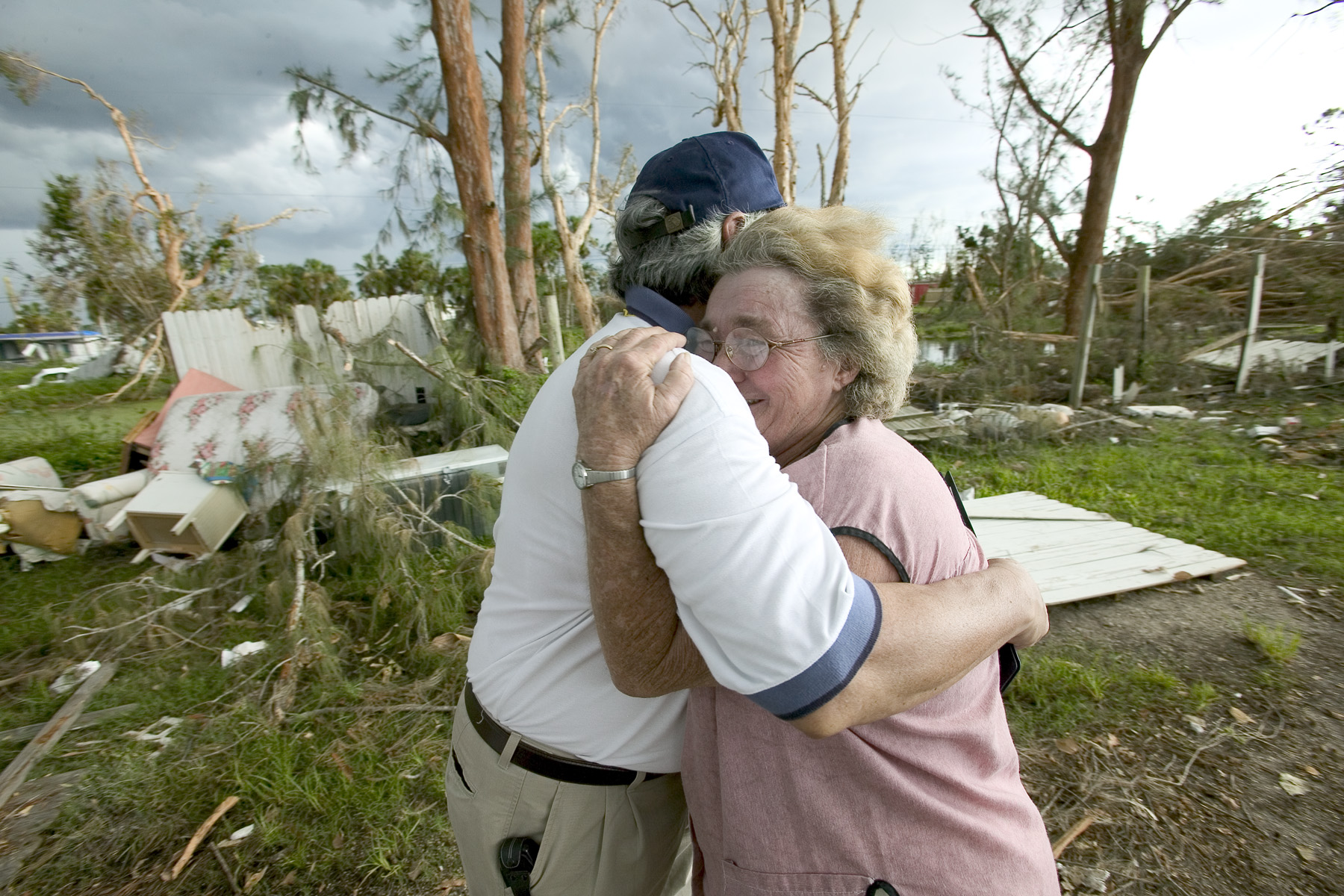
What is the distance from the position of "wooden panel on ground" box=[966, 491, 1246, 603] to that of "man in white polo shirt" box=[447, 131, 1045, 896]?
2793mm

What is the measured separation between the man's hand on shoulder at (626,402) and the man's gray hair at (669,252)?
411 mm

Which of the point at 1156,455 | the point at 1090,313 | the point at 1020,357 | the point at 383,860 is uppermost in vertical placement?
the point at 1090,313

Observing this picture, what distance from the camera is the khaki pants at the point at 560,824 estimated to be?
43.8 inches

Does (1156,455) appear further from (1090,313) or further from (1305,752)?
(1305,752)

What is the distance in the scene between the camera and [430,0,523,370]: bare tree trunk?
689 cm

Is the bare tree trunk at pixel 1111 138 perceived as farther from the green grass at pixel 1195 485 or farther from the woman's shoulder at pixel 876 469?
the woman's shoulder at pixel 876 469

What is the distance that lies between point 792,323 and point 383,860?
2.46m

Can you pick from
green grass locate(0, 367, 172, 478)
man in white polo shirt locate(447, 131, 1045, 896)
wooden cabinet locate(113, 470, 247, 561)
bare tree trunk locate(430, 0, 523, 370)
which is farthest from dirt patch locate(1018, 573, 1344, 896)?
green grass locate(0, 367, 172, 478)

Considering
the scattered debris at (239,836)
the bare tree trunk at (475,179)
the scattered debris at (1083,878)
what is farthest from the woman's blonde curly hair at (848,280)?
the bare tree trunk at (475,179)

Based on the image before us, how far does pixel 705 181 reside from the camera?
121cm

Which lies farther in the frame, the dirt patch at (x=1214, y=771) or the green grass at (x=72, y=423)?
the green grass at (x=72, y=423)

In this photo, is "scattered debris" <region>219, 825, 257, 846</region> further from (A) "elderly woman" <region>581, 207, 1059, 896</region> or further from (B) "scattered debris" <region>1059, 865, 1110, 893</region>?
(B) "scattered debris" <region>1059, 865, 1110, 893</region>

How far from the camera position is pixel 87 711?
313 centimetres

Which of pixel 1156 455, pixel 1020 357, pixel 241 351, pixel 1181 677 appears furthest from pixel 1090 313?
pixel 241 351
